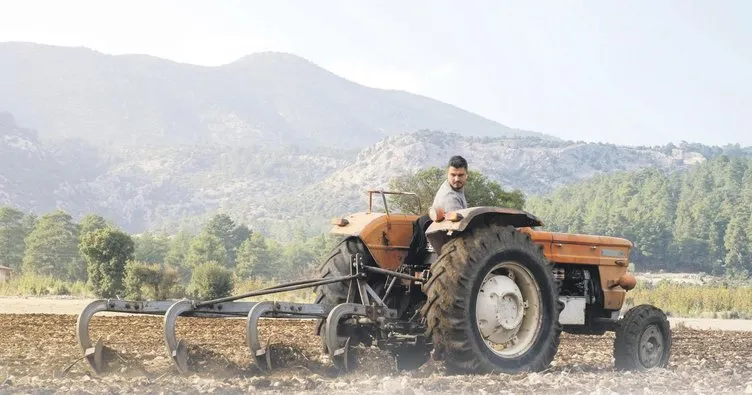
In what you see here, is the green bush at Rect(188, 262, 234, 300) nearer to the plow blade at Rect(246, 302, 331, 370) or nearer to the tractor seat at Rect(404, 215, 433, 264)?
the tractor seat at Rect(404, 215, 433, 264)

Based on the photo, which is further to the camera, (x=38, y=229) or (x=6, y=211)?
(x=6, y=211)

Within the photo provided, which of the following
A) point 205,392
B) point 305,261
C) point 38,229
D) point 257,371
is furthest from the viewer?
point 305,261

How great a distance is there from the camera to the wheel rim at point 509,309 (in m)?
8.18

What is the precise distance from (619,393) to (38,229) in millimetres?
72484

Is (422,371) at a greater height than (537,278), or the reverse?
(537,278)

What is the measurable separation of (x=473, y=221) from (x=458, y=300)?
0.85 metres

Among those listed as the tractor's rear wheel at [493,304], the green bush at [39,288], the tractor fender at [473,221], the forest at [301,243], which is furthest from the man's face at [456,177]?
the green bush at [39,288]

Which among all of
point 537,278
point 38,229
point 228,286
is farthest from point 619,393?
point 38,229

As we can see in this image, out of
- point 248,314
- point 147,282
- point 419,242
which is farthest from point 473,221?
point 147,282

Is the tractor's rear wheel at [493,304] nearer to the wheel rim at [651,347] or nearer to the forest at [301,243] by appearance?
the wheel rim at [651,347]

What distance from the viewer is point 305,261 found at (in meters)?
99.2

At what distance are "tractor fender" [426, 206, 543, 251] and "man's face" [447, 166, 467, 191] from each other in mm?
450

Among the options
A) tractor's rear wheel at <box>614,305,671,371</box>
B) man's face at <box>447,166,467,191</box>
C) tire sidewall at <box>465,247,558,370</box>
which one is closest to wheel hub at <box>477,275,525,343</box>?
tire sidewall at <box>465,247,558,370</box>

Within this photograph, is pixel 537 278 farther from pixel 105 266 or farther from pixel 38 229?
pixel 38 229
